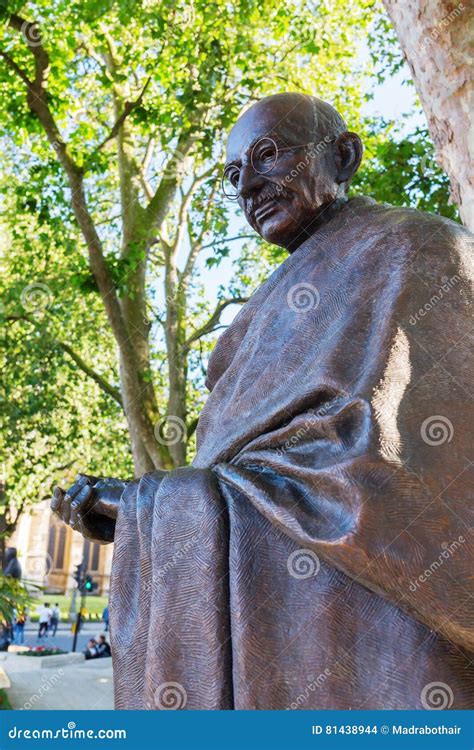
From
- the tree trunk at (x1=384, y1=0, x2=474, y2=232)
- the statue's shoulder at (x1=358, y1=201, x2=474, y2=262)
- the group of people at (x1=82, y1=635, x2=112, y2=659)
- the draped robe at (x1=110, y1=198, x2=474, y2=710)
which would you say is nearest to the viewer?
the draped robe at (x1=110, y1=198, x2=474, y2=710)

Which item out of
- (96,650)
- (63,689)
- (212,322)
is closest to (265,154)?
(212,322)

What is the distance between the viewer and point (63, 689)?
13516 mm

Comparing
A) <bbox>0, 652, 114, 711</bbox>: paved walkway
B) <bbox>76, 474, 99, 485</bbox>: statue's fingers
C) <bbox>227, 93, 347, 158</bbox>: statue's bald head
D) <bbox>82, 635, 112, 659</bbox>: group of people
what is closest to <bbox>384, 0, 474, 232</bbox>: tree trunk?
<bbox>227, 93, 347, 158</bbox>: statue's bald head

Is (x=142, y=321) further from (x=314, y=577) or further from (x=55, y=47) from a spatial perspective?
(x=314, y=577)

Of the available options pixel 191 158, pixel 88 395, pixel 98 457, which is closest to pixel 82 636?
pixel 98 457

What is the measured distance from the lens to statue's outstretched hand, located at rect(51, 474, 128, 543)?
7.73 feet

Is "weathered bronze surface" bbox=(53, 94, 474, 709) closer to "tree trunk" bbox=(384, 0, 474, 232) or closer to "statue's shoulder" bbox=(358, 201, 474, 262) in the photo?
"statue's shoulder" bbox=(358, 201, 474, 262)

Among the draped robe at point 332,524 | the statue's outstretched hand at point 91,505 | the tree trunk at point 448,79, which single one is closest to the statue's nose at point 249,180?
the draped robe at point 332,524

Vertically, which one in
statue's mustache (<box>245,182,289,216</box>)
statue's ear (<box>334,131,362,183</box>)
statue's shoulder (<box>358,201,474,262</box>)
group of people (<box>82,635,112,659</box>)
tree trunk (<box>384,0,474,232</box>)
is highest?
tree trunk (<box>384,0,474,232</box>)

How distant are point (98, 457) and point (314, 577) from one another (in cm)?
2098

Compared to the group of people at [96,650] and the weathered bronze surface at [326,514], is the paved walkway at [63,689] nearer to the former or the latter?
the group of people at [96,650]

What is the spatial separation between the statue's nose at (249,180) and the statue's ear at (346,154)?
0.86ft

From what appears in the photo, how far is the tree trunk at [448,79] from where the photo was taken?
5555mm

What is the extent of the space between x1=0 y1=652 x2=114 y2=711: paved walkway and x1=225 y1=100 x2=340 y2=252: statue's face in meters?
10.0
